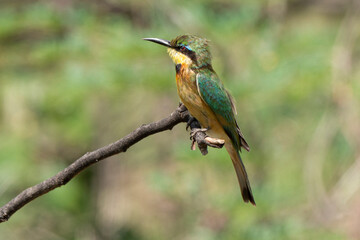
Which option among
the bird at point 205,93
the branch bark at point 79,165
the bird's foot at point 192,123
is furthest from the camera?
the bird at point 205,93

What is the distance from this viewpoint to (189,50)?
204 centimetres

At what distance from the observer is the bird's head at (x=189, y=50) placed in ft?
6.72

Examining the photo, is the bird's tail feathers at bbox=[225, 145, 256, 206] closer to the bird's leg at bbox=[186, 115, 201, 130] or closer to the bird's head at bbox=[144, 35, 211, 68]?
the bird's leg at bbox=[186, 115, 201, 130]

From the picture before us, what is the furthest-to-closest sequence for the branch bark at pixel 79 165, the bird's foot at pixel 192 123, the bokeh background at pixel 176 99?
the bokeh background at pixel 176 99, the bird's foot at pixel 192 123, the branch bark at pixel 79 165

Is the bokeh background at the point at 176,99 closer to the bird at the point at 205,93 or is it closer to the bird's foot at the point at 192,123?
the bird at the point at 205,93

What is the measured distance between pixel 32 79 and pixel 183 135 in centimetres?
134

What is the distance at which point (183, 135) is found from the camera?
4910mm

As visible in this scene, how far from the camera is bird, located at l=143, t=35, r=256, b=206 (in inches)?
79.1

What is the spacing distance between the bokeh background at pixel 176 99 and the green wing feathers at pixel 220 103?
128cm

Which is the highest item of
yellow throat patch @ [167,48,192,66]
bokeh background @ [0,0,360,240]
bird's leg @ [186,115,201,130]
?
yellow throat patch @ [167,48,192,66]

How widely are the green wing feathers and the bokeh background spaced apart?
128cm

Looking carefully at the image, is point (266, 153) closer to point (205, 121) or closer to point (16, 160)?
point (16, 160)

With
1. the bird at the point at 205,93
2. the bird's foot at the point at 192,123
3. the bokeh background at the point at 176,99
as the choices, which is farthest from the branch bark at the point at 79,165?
the bokeh background at the point at 176,99

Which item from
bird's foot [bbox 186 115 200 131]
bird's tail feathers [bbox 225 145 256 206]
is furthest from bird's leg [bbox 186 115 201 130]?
bird's tail feathers [bbox 225 145 256 206]
